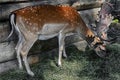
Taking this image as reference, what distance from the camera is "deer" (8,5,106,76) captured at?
557 centimetres

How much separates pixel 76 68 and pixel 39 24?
1.21 meters

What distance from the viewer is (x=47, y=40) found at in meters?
6.50

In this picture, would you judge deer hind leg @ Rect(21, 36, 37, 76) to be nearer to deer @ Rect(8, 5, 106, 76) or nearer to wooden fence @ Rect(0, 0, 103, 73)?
deer @ Rect(8, 5, 106, 76)

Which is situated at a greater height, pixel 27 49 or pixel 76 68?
pixel 27 49

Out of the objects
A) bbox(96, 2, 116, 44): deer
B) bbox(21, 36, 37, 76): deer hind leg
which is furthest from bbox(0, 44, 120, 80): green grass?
bbox(96, 2, 116, 44): deer

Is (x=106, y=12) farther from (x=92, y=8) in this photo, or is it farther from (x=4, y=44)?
(x=4, y=44)

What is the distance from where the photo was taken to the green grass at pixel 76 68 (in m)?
5.73

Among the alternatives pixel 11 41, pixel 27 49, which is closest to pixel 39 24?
pixel 27 49

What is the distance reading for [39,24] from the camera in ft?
18.6

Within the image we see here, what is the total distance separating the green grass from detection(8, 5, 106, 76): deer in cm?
19

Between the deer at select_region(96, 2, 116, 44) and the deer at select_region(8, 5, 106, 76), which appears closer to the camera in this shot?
the deer at select_region(8, 5, 106, 76)

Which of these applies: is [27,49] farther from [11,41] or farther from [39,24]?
[39,24]

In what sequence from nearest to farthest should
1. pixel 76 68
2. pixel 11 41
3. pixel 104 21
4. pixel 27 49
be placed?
pixel 27 49 < pixel 11 41 < pixel 76 68 < pixel 104 21

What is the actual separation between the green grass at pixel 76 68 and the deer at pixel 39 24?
0.19 metres
